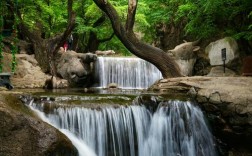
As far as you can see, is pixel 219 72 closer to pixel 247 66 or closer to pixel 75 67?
pixel 247 66

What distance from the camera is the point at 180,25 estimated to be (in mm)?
21141

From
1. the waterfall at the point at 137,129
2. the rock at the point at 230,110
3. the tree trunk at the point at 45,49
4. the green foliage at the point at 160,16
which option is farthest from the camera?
the tree trunk at the point at 45,49

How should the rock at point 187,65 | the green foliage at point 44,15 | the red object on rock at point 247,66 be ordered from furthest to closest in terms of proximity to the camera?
1. the rock at point 187,65
2. the green foliage at point 44,15
3. the red object on rock at point 247,66

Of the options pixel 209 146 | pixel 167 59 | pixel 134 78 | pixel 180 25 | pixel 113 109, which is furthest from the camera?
pixel 180 25

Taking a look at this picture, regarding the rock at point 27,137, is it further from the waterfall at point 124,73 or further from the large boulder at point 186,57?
the waterfall at point 124,73

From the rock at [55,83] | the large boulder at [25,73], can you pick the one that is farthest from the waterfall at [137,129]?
the large boulder at [25,73]

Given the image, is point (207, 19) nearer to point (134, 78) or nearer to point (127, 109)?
point (134, 78)

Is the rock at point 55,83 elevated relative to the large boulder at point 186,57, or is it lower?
lower


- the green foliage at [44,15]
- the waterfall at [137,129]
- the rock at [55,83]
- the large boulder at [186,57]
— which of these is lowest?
the waterfall at [137,129]

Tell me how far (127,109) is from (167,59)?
14.7 feet

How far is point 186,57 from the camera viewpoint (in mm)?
15922

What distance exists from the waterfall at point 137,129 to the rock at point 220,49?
537cm

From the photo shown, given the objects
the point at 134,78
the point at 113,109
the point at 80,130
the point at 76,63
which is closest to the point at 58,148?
the point at 80,130

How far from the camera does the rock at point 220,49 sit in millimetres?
13234
